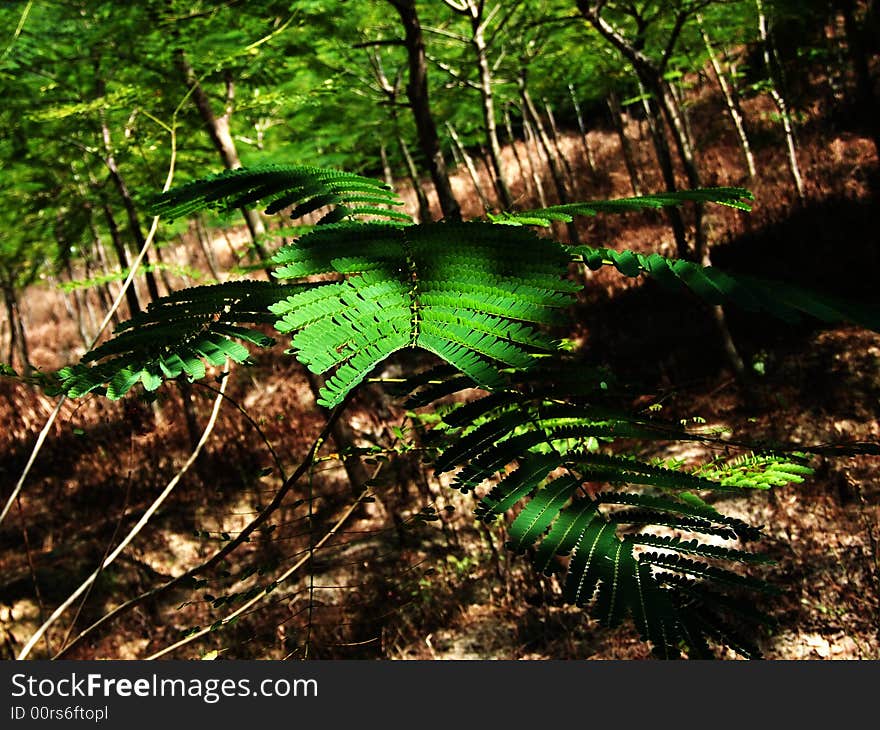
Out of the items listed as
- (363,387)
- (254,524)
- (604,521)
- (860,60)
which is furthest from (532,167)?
(604,521)

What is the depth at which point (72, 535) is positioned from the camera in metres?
6.62

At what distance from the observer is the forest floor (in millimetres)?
4094

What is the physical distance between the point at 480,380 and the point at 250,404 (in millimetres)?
8392

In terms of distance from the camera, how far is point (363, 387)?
1.67m

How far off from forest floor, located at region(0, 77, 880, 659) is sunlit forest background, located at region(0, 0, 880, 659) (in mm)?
31

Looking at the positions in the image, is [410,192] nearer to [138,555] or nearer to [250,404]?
[250,404]

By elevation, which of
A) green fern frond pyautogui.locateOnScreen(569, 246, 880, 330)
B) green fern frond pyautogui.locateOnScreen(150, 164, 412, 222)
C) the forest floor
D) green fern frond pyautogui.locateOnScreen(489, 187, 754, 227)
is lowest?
the forest floor

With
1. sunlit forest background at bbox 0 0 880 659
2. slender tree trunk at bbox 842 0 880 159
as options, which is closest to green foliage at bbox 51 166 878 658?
sunlit forest background at bbox 0 0 880 659

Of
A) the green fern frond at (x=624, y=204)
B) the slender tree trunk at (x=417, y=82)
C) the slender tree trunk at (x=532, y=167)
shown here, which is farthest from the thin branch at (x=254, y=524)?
the slender tree trunk at (x=532, y=167)

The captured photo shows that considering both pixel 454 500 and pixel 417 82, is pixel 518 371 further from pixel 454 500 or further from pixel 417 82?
pixel 454 500

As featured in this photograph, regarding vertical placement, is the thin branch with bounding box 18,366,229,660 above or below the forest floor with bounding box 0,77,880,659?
above

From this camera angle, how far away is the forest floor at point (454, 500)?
4.09 meters

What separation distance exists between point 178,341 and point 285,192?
37 cm

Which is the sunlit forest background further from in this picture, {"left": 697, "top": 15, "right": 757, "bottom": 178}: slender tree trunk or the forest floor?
{"left": 697, "top": 15, "right": 757, "bottom": 178}: slender tree trunk
